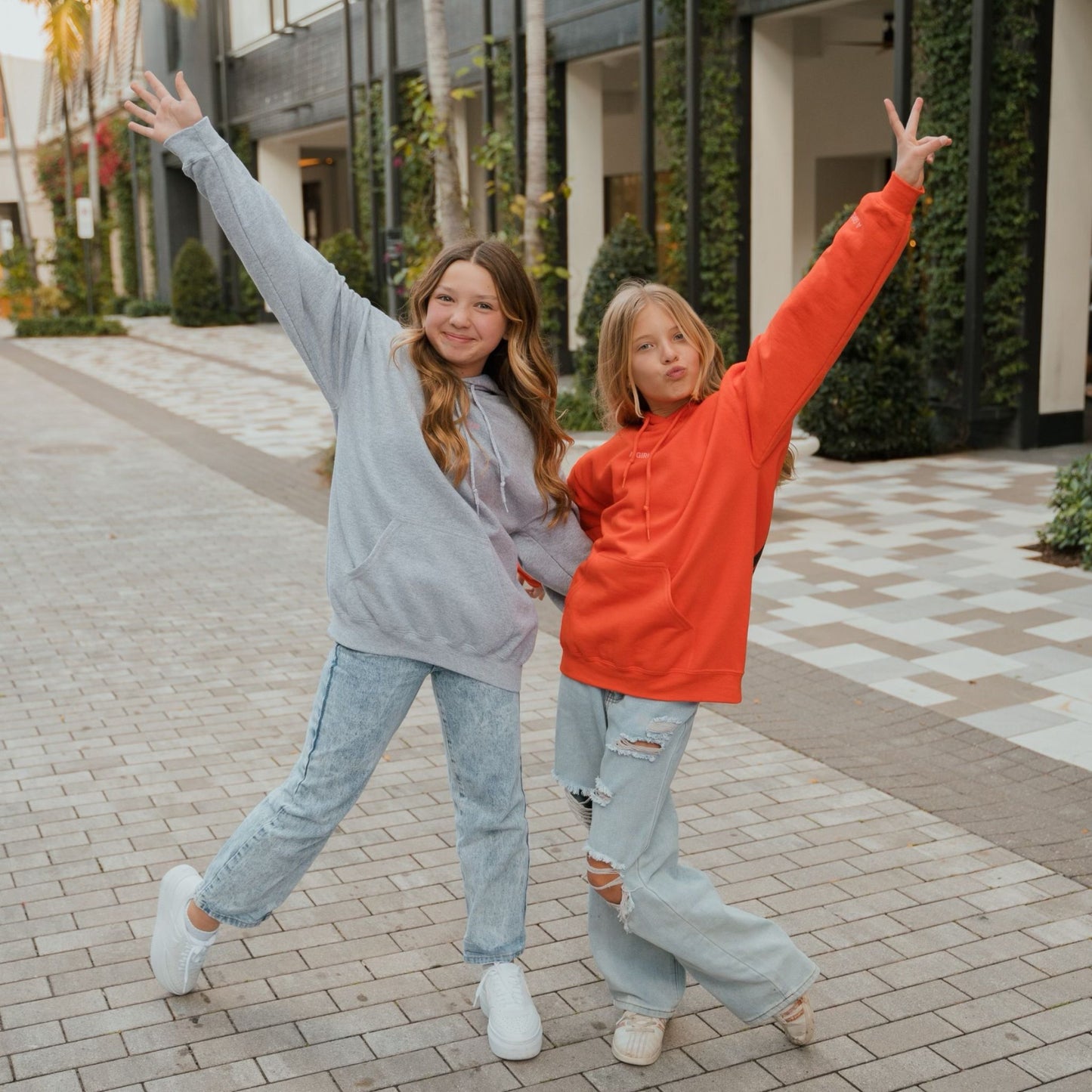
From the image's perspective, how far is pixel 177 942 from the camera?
10.3ft

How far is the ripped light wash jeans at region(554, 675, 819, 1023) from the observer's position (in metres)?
2.71

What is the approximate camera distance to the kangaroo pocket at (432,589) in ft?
9.09

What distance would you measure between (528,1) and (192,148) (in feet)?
33.1

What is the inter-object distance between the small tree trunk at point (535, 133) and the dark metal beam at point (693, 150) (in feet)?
9.11

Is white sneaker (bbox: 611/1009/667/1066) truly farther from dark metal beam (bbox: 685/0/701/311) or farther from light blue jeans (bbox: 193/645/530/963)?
dark metal beam (bbox: 685/0/701/311)

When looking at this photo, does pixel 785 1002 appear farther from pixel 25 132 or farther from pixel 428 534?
pixel 25 132

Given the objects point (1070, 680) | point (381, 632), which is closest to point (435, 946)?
point (381, 632)

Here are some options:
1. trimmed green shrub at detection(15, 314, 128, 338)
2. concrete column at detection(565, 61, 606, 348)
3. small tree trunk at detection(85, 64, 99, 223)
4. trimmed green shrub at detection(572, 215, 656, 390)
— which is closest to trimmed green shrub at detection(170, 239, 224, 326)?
trimmed green shrub at detection(15, 314, 128, 338)

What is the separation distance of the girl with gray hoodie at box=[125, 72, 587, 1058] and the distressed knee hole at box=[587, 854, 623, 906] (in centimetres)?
26

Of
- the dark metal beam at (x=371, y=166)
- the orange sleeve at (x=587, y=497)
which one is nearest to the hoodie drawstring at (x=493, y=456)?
the orange sleeve at (x=587, y=497)

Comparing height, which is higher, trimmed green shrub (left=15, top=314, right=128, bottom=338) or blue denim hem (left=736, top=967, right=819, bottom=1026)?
trimmed green shrub (left=15, top=314, right=128, bottom=338)

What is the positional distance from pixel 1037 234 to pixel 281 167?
21133 mm

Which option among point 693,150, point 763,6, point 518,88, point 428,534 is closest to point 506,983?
point 428,534

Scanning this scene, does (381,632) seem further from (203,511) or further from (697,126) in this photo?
(697,126)
